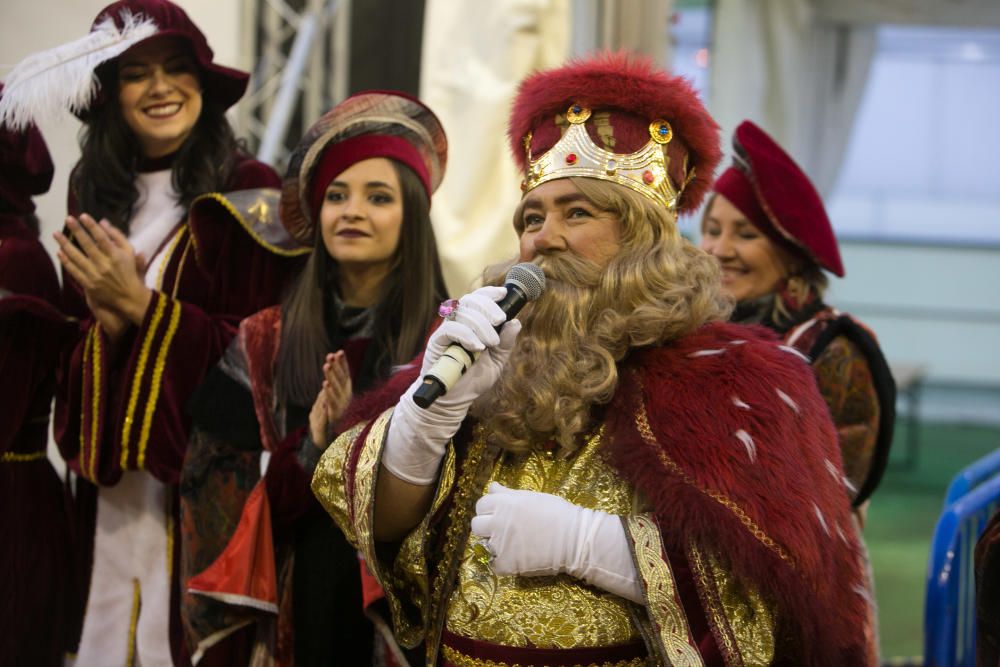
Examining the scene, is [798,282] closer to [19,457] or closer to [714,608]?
[714,608]

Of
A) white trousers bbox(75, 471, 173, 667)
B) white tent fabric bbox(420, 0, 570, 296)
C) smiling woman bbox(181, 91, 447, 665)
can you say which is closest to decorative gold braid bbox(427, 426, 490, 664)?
smiling woman bbox(181, 91, 447, 665)

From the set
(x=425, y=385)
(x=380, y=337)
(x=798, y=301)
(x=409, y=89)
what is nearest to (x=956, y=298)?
(x=409, y=89)

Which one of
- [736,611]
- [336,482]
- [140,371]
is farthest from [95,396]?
[736,611]

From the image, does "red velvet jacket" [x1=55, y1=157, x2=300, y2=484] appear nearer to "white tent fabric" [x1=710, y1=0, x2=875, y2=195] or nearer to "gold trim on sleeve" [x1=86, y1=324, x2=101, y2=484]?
"gold trim on sleeve" [x1=86, y1=324, x2=101, y2=484]

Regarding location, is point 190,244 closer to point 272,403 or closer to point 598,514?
point 272,403

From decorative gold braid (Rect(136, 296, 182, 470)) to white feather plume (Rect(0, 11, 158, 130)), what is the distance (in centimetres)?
63

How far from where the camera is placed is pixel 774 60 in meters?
9.42

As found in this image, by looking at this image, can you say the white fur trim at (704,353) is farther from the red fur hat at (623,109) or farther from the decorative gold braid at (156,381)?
the decorative gold braid at (156,381)

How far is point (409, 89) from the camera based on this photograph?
6582 millimetres

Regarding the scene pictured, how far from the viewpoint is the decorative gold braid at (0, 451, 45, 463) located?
11.0 feet

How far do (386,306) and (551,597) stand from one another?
1.13 meters

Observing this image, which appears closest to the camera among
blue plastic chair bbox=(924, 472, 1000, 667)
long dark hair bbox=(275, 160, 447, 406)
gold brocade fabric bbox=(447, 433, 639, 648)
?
gold brocade fabric bbox=(447, 433, 639, 648)

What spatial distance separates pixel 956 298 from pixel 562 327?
10761 millimetres

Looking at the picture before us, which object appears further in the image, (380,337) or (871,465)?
(871,465)
